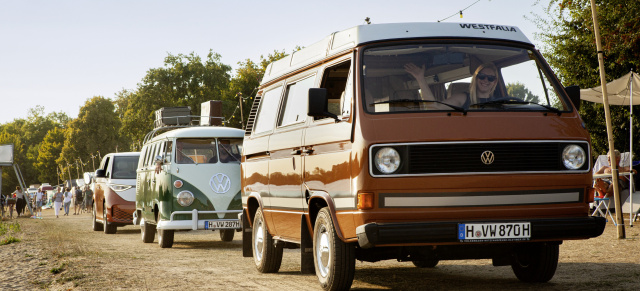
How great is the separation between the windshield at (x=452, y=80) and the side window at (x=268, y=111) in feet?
8.93

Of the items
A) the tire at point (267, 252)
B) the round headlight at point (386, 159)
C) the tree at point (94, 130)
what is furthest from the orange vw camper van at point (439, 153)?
the tree at point (94, 130)

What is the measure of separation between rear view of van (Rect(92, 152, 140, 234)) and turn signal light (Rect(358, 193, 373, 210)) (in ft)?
53.9

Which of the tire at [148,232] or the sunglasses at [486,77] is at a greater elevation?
the sunglasses at [486,77]

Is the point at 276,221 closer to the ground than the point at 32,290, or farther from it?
farther from it

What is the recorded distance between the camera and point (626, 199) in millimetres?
16859

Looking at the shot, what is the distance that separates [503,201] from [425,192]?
0.72 meters

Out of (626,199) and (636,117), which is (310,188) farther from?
(636,117)

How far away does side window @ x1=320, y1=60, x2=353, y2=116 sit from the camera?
7855 mm

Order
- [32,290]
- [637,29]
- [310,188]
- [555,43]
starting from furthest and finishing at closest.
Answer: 1. [555,43]
2. [637,29]
3. [32,290]
4. [310,188]

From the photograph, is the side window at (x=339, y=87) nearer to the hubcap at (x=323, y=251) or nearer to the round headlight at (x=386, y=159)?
A: the round headlight at (x=386, y=159)

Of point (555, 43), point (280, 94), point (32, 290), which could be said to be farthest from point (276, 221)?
point (555, 43)

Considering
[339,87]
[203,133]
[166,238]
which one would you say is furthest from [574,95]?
[166,238]

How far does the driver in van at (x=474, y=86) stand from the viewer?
771cm

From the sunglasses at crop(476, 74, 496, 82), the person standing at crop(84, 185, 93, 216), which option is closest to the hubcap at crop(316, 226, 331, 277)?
the sunglasses at crop(476, 74, 496, 82)
